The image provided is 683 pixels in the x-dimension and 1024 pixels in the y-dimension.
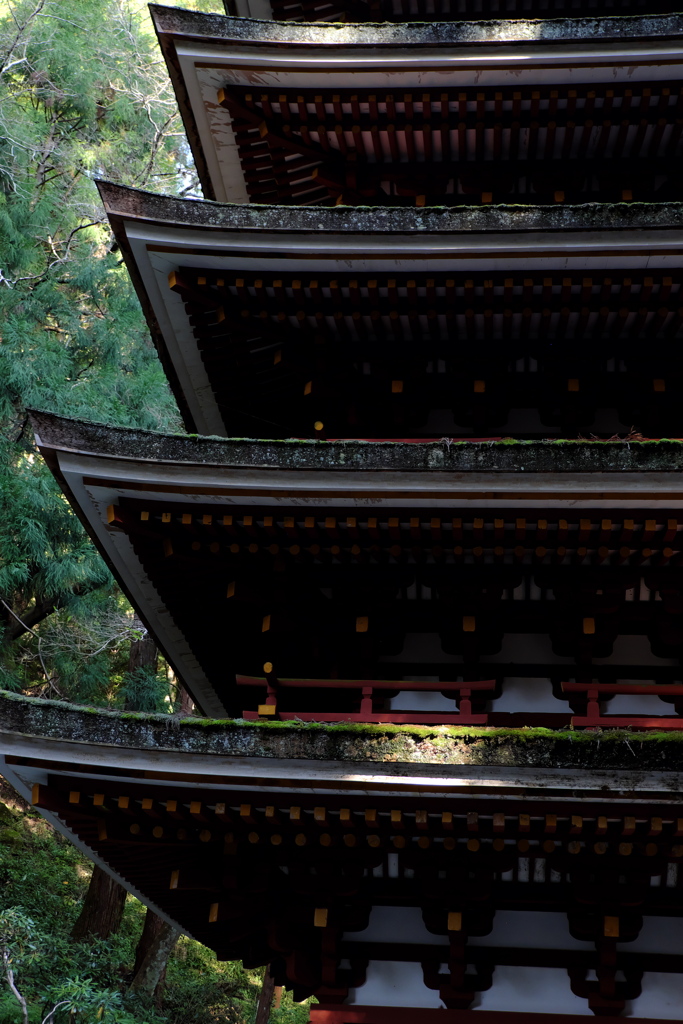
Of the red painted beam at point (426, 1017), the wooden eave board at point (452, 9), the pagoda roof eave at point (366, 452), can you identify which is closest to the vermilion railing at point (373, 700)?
the pagoda roof eave at point (366, 452)

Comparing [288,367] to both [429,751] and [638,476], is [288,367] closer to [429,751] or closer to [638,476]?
[638,476]

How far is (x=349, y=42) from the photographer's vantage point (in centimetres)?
783

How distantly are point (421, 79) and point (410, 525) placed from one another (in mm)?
4321

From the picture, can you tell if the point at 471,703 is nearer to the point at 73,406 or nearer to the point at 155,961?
the point at 155,961

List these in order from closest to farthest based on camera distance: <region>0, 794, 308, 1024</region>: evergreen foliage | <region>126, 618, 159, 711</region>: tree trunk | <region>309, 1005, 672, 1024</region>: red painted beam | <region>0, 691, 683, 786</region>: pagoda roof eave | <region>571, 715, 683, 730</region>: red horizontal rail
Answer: <region>0, 691, 683, 786</region>: pagoda roof eave, <region>309, 1005, 672, 1024</region>: red painted beam, <region>571, 715, 683, 730</region>: red horizontal rail, <region>0, 794, 308, 1024</region>: evergreen foliage, <region>126, 618, 159, 711</region>: tree trunk

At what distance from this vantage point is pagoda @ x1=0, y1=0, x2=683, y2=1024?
226 inches

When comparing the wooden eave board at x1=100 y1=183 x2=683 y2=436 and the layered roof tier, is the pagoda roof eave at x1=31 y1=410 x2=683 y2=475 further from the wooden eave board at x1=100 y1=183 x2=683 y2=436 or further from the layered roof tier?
the layered roof tier

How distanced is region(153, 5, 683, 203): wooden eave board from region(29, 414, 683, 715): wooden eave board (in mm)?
3609

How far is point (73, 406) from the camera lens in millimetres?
17422

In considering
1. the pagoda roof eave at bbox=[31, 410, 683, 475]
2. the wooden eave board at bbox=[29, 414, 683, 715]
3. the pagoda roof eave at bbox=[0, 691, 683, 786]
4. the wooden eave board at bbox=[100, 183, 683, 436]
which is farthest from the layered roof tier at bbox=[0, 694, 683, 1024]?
the wooden eave board at bbox=[100, 183, 683, 436]

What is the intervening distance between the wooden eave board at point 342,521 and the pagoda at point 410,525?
0.09 ft

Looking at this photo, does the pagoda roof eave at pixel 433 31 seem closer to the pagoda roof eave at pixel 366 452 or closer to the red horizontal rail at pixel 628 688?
the pagoda roof eave at pixel 366 452

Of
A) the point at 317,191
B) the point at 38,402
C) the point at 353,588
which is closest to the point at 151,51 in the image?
the point at 38,402

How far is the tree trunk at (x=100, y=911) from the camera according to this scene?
54.0 feet
